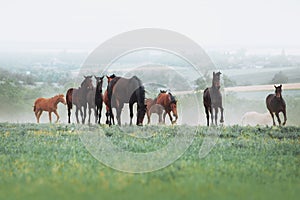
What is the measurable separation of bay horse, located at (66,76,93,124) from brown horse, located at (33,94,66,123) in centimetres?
24

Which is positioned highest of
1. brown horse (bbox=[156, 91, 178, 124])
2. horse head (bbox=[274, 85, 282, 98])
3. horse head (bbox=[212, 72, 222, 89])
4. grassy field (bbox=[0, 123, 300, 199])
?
horse head (bbox=[212, 72, 222, 89])

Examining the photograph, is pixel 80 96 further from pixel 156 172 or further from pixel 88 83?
pixel 156 172

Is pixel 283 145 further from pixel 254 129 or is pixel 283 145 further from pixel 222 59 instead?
pixel 222 59

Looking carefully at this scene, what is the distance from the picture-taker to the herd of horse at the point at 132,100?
10.3 metres

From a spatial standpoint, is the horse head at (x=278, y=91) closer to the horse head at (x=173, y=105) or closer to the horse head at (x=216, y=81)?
the horse head at (x=216, y=81)

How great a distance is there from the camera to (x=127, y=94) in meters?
10.3

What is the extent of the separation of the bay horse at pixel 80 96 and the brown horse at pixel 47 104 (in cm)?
24

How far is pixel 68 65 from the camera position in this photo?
11766 millimetres

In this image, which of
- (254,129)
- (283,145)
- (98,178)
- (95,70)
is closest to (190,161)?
(98,178)

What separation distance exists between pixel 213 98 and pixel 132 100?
70.4 inches

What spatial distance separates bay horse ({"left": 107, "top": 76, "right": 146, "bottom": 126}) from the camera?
10.2 m

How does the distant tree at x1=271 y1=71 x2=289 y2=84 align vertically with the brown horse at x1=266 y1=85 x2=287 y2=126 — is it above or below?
above

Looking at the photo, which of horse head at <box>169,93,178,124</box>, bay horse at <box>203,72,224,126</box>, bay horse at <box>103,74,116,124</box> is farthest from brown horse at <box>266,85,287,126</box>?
bay horse at <box>103,74,116,124</box>

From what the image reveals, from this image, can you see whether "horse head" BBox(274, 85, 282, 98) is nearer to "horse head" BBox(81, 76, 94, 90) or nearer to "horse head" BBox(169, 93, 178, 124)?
"horse head" BBox(169, 93, 178, 124)
